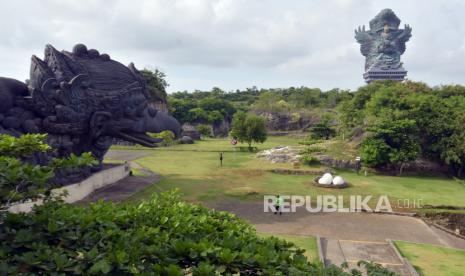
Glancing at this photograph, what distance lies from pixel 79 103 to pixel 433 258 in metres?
13.5

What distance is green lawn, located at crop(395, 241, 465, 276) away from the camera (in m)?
9.56

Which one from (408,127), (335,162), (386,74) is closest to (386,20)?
(386,74)

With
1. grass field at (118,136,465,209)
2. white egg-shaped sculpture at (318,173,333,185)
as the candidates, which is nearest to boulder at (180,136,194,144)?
grass field at (118,136,465,209)

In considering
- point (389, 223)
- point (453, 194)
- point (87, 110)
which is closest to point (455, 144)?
point (453, 194)

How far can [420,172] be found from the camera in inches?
984

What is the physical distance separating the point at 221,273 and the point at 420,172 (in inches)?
997

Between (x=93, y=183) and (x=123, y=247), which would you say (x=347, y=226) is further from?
(x=123, y=247)

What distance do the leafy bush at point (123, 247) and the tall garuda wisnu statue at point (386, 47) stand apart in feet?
287

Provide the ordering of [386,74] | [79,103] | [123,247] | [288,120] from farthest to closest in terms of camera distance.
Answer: [386,74] < [288,120] < [79,103] < [123,247]

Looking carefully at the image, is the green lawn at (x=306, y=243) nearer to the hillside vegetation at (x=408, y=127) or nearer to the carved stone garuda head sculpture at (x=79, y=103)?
the carved stone garuda head sculpture at (x=79, y=103)

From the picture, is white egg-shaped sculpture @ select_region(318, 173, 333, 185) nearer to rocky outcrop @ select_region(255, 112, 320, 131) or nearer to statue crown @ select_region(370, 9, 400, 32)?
rocky outcrop @ select_region(255, 112, 320, 131)

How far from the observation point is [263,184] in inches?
795

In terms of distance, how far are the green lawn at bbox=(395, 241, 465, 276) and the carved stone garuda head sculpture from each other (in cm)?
1051

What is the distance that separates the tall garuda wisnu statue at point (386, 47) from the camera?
83.6m
